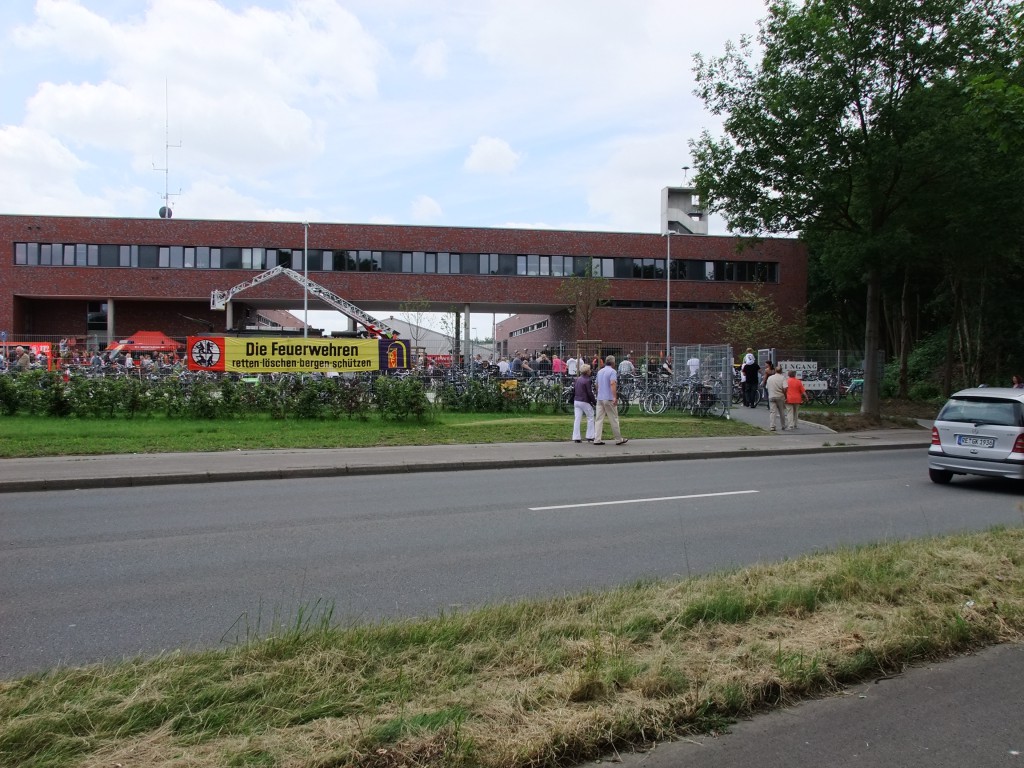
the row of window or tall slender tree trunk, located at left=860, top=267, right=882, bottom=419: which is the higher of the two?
the row of window

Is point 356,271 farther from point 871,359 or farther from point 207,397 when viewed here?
point 871,359

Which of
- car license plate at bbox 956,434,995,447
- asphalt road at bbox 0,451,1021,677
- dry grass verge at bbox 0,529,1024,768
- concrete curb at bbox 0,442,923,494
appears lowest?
asphalt road at bbox 0,451,1021,677

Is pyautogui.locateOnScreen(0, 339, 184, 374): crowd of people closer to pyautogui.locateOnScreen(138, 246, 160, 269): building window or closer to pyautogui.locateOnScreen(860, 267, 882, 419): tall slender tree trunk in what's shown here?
pyautogui.locateOnScreen(138, 246, 160, 269): building window

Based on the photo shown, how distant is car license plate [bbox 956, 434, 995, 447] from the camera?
11289mm

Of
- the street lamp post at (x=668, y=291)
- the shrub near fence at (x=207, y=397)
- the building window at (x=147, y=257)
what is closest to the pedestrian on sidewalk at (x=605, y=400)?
the shrub near fence at (x=207, y=397)

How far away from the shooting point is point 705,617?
182 inches

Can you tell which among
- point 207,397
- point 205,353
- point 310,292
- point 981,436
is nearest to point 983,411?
point 981,436

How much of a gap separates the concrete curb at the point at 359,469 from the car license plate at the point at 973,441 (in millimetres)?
4792

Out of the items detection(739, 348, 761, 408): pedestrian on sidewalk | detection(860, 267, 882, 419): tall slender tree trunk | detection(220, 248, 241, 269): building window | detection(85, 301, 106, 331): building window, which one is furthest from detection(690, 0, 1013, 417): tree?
detection(85, 301, 106, 331): building window

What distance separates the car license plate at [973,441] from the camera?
11289 millimetres

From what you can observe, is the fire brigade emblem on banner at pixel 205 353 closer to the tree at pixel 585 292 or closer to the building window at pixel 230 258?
the tree at pixel 585 292

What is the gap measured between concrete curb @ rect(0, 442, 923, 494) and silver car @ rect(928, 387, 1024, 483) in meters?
4.53

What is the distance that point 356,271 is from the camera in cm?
A: 5069

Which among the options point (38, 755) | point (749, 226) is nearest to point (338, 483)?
point (38, 755)
